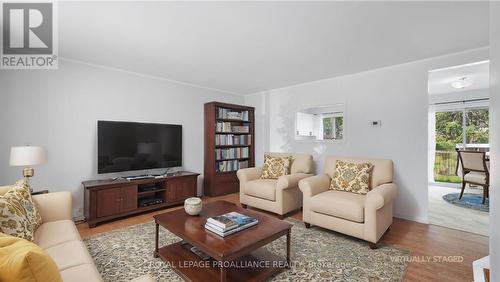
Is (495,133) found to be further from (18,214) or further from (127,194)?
(127,194)

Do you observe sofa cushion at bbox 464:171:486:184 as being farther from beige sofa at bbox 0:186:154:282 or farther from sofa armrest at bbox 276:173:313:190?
beige sofa at bbox 0:186:154:282

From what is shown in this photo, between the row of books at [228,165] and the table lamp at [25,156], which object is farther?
the row of books at [228,165]

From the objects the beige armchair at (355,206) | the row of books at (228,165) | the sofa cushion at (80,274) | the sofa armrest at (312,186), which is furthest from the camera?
the row of books at (228,165)

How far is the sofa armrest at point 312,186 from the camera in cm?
281

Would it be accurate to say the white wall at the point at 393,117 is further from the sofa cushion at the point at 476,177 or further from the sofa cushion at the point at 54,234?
the sofa cushion at the point at 54,234

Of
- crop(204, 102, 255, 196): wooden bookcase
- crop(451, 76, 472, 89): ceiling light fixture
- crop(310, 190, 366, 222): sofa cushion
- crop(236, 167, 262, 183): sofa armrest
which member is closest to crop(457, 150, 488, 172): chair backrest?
crop(451, 76, 472, 89): ceiling light fixture

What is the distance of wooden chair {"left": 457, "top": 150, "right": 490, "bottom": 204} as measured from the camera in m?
3.70

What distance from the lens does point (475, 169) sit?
390cm

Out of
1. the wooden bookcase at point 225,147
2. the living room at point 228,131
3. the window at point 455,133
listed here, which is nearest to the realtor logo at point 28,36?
the living room at point 228,131

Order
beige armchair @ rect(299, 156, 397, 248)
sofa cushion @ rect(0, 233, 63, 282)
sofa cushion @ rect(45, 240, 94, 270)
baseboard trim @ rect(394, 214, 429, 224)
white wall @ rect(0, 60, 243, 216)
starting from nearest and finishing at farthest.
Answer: sofa cushion @ rect(0, 233, 63, 282) < sofa cushion @ rect(45, 240, 94, 270) < beige armchair @ rect(299, 156, 397, 248) < white wall @ rect(0, 60, 243, 216) < baseboard trim @ rect(394, 214, 429, 224)

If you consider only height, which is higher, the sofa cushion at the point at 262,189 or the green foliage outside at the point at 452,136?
the green foliage outside at the point at 452,136

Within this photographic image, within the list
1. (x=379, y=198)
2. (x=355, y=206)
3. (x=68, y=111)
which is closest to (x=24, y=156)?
(x=68, y=111)

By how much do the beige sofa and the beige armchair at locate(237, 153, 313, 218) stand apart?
7.26 feet

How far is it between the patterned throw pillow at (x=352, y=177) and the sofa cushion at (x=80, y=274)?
2681 millimetres
